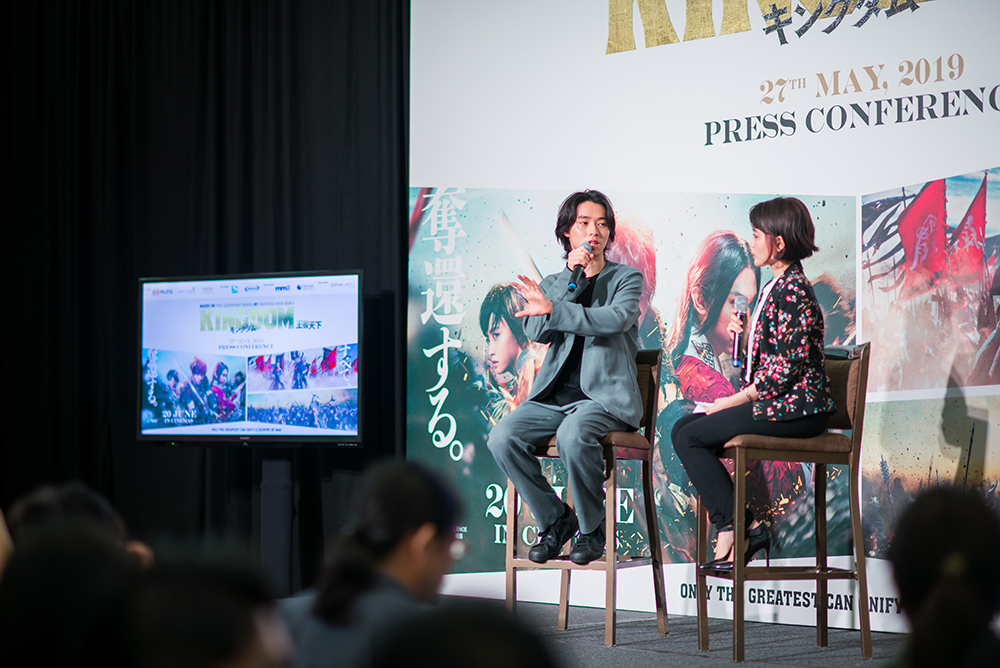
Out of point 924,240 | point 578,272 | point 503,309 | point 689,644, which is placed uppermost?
point 924,240

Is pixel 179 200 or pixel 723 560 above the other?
pixel 179 200

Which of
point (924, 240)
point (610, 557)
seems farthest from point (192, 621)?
point (924, 240)

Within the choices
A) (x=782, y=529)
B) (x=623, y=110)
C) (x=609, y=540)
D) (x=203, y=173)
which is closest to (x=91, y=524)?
(x=609, y=540)

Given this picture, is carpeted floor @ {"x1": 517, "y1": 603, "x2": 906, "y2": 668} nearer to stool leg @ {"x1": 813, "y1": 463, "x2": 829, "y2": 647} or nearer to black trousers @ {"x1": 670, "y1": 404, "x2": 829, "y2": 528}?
stool leg @ {"x1": 813, "y1": 463, "x2": 829, "y2": 647}

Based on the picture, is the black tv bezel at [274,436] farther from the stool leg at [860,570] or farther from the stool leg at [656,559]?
the stool leg at [860,570]

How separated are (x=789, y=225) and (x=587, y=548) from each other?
4.08 feet

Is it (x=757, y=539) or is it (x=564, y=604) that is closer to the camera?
(x=757, y=539)

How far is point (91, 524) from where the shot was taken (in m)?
1.09

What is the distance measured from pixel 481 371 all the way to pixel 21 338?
235 centimetres

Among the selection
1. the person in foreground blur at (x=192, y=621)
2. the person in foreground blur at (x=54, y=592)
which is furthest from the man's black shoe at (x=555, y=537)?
the person in foreground blur at (x=192, y=621)

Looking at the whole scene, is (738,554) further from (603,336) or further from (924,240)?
(924,240)

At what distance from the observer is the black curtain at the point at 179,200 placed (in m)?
4.29

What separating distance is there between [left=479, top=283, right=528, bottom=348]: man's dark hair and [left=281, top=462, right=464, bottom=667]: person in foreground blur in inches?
103

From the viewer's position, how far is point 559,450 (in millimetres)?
3104
